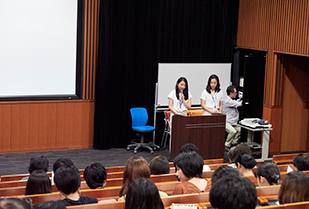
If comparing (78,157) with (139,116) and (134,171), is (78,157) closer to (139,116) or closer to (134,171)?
(139,116)

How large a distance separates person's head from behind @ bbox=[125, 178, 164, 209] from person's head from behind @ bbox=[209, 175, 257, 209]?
47 centimetres

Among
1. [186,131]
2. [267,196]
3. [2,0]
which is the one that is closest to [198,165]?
[267,196]

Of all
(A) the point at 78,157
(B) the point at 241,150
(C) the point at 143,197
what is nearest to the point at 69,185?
(C) the point at 143,197

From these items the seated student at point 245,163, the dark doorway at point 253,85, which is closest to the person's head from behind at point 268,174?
the seated student at point 245,163

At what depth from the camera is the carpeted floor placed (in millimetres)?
6895

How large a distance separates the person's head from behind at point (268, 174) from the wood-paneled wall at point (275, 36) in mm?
3937

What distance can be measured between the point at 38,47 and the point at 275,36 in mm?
4549

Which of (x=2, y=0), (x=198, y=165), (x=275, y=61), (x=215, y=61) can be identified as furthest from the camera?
(x=215, y=61)

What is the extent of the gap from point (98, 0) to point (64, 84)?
179 centimetres

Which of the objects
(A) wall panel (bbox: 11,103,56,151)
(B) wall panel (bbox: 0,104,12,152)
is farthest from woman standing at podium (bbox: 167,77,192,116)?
(B) wall panel (bbox: 0,104,12,152)

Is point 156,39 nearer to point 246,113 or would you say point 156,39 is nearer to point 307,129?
point 246,113

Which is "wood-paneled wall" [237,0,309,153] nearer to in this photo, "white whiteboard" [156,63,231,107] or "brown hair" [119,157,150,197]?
"white whiteboard" [156,63,231,107]

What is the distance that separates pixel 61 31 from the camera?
7895mm

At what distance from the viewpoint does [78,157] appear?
25.0 ft
